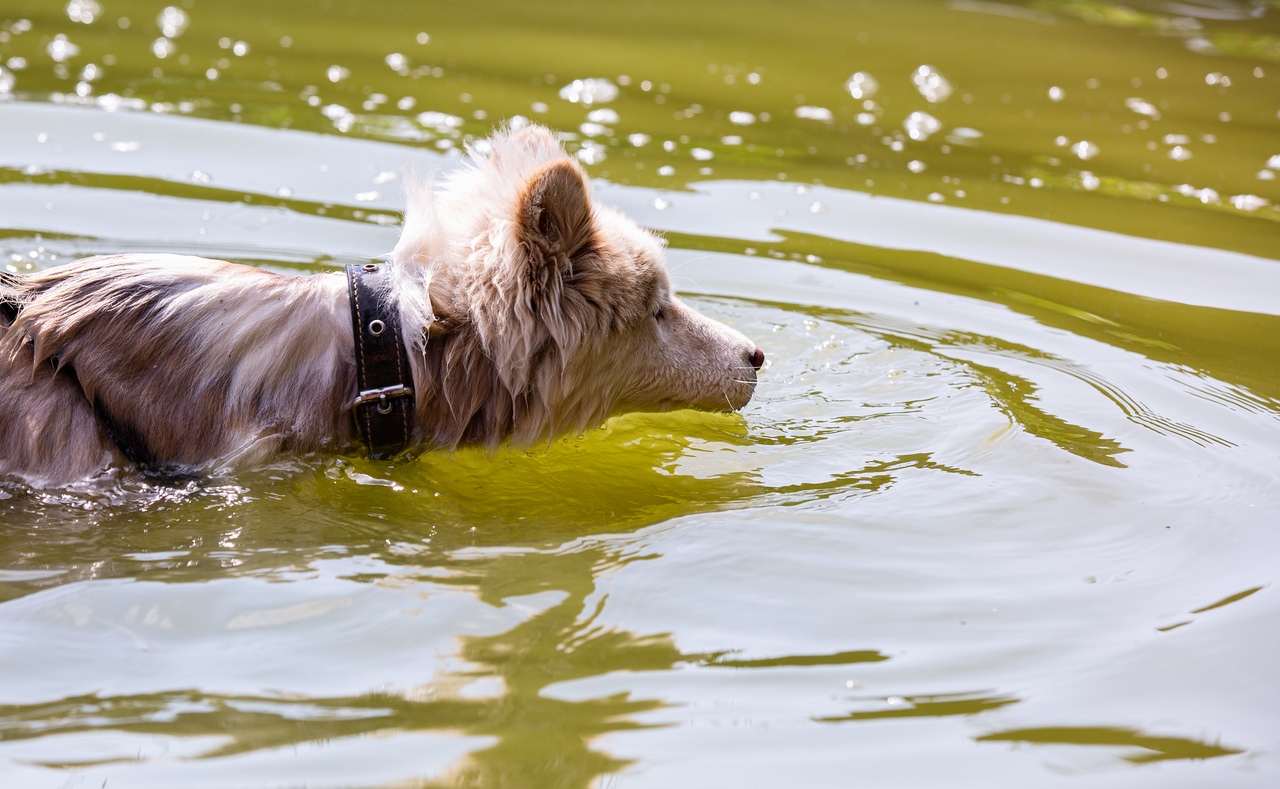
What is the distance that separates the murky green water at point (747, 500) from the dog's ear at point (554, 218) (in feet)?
3.09

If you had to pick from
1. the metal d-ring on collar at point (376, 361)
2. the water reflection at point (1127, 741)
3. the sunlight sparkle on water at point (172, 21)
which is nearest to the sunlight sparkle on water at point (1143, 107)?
the metal d-ring on collar at point (376, 361)

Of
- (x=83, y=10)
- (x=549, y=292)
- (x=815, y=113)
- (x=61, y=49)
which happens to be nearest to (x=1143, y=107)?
(x=815, y=113)

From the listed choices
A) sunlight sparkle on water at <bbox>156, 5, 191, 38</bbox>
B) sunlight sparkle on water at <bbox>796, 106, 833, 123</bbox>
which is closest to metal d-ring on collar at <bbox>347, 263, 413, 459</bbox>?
sunlight sparkle on water at <bbox>796, 106, 833, 123</bbox>

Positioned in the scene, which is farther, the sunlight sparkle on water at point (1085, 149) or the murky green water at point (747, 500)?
the sunlight sparkle on water at point (1085, 149)

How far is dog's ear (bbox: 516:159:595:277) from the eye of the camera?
4.59 meters

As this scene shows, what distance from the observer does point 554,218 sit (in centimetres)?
470

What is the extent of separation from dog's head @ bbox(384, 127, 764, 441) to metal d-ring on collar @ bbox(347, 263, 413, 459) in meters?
0.13

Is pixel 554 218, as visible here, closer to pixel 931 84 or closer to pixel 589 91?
pixel 589 91

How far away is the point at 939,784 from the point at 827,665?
1.91ft

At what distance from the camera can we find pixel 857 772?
328 cm

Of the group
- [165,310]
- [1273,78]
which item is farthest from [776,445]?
[1273,78]

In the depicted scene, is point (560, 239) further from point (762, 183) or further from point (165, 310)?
point (762, 183)

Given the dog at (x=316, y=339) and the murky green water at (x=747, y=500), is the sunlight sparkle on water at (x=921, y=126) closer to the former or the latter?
the murky green water at (x=747, y=500)

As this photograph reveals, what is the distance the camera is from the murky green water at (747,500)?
135 inches
